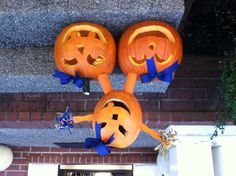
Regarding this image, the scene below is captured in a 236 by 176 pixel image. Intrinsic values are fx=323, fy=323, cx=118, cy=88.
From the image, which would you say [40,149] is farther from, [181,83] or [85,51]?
[85,51]

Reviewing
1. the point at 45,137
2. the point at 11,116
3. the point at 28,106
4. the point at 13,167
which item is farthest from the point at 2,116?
the point at 13,167

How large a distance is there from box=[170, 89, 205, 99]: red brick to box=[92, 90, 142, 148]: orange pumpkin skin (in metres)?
0.86

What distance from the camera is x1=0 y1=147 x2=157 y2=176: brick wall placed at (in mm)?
3051

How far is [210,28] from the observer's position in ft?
7.83

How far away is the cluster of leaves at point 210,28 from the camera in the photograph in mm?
2242

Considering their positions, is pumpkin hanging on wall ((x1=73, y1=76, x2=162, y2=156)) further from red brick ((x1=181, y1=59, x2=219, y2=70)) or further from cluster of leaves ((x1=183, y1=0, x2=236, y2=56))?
cluster of leaves ((x1=183, y1=0, x2=236, y2=56))

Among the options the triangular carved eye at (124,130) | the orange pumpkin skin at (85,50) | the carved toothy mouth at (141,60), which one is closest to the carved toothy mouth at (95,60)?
the orange pumpkin skin at (85,50)

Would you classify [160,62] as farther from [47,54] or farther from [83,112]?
[83,112]

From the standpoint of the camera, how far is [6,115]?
200 cm

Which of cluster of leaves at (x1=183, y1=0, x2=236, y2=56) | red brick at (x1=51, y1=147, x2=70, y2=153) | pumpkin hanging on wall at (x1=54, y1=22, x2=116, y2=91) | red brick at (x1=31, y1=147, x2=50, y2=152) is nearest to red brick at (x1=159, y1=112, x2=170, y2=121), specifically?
cluster of leaves at (x1=183, y1=0, x2=236, y2=56)

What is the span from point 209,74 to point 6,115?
1.33 m

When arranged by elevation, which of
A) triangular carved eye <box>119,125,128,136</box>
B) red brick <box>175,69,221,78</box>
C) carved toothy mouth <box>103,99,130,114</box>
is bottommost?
triangular carved eye <box>119,125,128,136</box>

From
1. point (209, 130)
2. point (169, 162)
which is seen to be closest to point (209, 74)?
point (209, 130)

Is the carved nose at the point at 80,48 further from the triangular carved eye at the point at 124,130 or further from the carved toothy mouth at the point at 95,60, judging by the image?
the triangular carved eye at the point at 124,130
